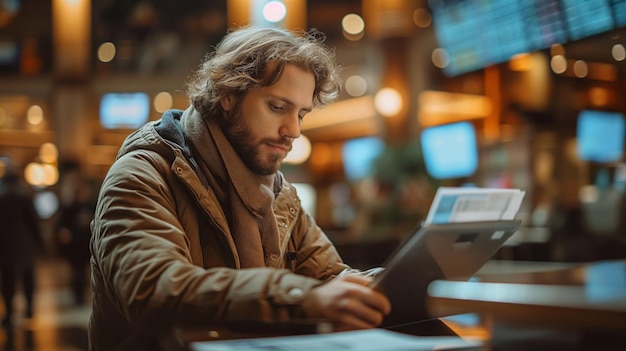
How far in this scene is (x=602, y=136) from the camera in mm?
7043

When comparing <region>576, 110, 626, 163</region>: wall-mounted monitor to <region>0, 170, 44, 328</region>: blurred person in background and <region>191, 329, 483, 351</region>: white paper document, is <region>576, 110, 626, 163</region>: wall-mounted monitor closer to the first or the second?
<region>0, 170, 44, 328</region>: blurred person in background

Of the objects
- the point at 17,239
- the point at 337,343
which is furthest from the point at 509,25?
the point at 17,239

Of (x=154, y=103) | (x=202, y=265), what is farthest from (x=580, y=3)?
(x=154, y=103)

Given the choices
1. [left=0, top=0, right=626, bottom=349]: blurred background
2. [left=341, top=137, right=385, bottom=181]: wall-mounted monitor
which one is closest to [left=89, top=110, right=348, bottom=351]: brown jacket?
[left=0, top=0, right=626, bottom=349]: blurred background

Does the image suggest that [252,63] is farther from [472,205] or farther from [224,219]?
[472,205]

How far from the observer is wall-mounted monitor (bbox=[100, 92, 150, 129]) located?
15141mm

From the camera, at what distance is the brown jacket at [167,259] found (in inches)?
47.9

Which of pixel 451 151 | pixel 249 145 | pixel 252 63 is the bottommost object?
pixel 451 151

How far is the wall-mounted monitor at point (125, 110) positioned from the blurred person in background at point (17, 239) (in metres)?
7.91

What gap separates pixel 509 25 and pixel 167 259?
4481 millimetres

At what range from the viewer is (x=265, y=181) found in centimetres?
183

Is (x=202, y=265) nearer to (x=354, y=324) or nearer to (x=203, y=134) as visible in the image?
(x=203, y=134)

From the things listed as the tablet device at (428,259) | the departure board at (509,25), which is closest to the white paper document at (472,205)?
the tablet device at (428,259)

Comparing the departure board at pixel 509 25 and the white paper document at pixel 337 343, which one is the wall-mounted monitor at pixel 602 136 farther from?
the white paper document at pixel 337 343
